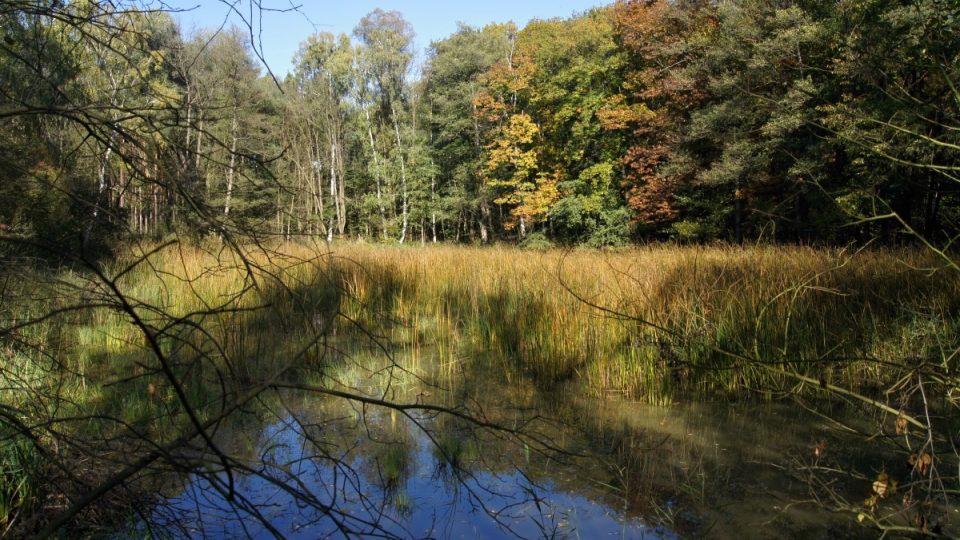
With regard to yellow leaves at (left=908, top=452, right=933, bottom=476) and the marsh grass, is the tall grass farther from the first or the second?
yellow leaves at (left=908, top=452, right=933, bottom=476)

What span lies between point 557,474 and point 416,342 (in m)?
2.99

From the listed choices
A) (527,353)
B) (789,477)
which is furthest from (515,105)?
(789,477)

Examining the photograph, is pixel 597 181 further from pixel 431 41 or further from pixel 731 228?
pixel 431 41

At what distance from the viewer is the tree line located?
6.40 feet

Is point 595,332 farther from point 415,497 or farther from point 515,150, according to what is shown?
point 515,150

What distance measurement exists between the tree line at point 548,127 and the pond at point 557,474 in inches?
42.1

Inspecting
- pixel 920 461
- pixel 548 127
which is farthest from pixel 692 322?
pixel 548 127

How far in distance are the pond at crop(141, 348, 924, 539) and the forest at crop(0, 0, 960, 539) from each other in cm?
2

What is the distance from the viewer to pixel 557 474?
3.37 m

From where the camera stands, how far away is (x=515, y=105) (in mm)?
26125

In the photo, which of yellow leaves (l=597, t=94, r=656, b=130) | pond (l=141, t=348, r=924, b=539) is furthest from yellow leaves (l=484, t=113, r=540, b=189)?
pond (l=141, t=348, r=924, b=539)

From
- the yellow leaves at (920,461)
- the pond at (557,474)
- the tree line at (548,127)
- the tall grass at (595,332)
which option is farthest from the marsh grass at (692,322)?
the yellow leaves at (920,461)

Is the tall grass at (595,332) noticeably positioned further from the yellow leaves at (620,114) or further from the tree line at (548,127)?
the yellow leaves at (620,114)

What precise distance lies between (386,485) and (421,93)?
106 feet
